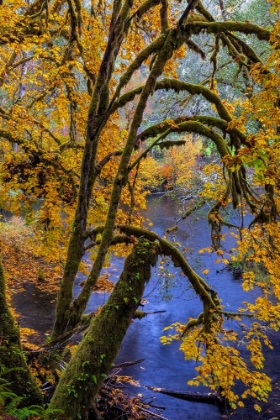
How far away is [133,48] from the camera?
6.65 m

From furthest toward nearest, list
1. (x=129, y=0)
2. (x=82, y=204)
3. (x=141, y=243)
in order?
1. (x=82, y=204)
2. (x=129, y=0)
3. (x=141, y=243)

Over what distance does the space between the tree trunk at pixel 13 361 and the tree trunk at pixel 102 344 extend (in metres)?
0.22

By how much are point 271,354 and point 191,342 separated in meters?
5.40

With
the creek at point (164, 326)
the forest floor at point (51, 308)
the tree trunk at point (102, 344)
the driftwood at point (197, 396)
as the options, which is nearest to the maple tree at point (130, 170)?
the tree trunk at point (102, 344)

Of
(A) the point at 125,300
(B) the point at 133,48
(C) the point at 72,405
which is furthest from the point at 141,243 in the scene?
(B) the point at 133,48

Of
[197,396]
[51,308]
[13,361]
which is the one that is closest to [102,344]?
[13,361]

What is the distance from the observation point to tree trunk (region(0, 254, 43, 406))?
2.83 metres

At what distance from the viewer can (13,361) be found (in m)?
2.87

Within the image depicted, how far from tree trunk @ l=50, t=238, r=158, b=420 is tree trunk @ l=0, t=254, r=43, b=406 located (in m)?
0.22

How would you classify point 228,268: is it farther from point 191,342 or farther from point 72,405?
point 72,405

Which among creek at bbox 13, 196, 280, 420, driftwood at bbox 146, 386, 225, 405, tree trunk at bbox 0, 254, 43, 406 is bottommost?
tree trunk at bbox 0, 254, 43, 406

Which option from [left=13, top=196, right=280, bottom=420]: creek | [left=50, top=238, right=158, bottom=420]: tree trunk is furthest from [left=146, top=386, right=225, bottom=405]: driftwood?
[left=50, top=238, right=158, bottom=420]: tree trunk

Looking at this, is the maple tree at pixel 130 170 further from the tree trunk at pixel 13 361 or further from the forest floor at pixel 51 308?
the forest floor at pixel 51 308

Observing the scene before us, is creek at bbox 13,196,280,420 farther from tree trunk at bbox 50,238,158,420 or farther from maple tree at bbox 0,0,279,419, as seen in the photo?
tree trunk at bbox 50,238,158,420
